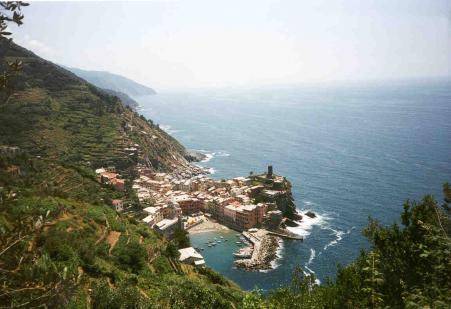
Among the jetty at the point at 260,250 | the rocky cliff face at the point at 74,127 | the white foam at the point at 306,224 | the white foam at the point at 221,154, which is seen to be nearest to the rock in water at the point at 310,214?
the white foam at the point at 306,224

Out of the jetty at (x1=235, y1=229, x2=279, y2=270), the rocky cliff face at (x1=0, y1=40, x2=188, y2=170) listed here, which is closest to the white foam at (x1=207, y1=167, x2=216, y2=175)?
the rocky cliff face at (x1=0, y1=40, x2=188, y2=170)

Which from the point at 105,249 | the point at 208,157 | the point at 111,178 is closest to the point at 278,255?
the point at 105,249

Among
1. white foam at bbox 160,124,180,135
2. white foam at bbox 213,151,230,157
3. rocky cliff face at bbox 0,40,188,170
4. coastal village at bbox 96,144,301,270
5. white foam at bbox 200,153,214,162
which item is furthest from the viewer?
white foam at bbox 160,124,180,135

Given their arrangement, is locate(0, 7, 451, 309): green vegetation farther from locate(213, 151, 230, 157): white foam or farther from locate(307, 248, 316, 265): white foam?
locate(213, 151, 230, 157): white foam

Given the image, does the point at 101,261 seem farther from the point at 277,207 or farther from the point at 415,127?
the point at 415,127

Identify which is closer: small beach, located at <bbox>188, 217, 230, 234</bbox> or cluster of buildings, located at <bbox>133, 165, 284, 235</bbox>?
small beach, located at <bbox>188, 217, 230, 234</bbox>

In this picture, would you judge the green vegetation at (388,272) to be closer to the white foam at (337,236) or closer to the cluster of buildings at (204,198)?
the white foam at (337,236)

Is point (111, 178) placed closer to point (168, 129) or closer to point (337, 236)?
point (337, 236)
